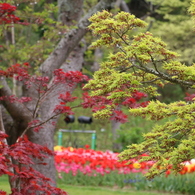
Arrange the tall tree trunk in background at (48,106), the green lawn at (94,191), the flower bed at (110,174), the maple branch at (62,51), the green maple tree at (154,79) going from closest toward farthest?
the green maple tree at (154,79) → the tall tree trunk in background at (48,106) → the maple branch at (62,51) → the green lawn at (94,191) → the flower bed at (110,174)

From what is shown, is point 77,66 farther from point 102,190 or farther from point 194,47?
point 194,47

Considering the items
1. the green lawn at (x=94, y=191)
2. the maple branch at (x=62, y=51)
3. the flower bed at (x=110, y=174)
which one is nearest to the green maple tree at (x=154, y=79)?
the maple branch at (x=62, y=51)

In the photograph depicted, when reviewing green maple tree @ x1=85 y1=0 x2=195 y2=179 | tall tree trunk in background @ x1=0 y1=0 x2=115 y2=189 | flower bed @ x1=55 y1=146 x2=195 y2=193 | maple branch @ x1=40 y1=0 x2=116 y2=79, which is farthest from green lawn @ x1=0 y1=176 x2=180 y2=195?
green maple tree @ x1=85 y1=0 x2=195 y2=179

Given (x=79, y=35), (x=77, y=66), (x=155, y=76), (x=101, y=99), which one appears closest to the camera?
(x=155, y=76)

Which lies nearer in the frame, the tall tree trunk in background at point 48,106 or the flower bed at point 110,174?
the tall tree trunk in background at point 48,106

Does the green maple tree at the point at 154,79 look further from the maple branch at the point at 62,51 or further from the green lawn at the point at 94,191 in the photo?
the green lawn at the point at 94,191

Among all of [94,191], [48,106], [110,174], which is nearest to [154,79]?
[48,106]

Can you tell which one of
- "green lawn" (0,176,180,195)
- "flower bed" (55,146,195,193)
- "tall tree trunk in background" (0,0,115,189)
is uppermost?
"tall tree trunk in background" (0,0,115,189)

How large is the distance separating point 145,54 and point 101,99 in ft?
4.02

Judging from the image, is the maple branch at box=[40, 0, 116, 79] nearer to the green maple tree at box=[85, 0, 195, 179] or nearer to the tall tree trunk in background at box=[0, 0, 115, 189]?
the tall tree trunk in background at box=[0, 0, 115, 189]

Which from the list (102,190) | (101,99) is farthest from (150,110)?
(102,190)

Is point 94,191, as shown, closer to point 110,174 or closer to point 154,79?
point 110,174

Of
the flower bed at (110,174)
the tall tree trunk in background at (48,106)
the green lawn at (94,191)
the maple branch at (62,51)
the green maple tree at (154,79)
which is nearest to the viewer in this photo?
the green maple tree at (154,79)

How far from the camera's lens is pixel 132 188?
722 cm
